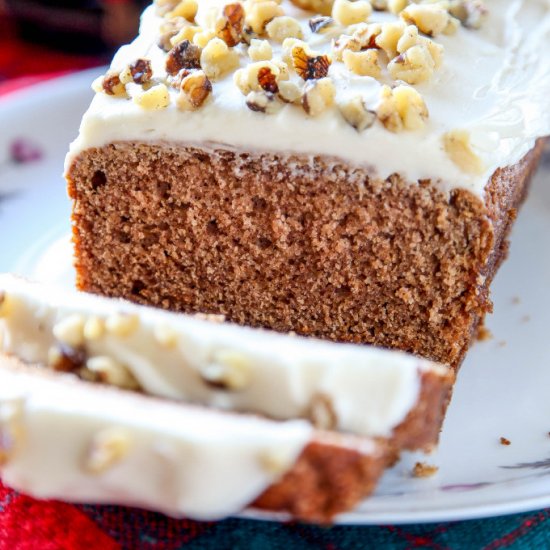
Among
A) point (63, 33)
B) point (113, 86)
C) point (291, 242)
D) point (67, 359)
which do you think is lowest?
point (63, 33)

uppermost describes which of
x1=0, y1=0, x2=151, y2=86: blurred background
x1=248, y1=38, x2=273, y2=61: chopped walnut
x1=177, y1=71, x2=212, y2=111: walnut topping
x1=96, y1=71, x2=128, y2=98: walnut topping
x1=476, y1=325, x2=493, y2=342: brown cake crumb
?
x1=248, y1=38, x2=273, y2=61: chopped walnut

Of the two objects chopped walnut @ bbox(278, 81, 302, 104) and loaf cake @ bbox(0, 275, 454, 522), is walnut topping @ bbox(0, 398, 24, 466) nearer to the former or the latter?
loaf cake @ bbox(0, 275, 454, 522)

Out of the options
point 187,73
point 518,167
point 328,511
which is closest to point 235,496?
point 328,511

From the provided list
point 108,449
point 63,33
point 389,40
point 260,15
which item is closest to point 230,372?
point 108,449

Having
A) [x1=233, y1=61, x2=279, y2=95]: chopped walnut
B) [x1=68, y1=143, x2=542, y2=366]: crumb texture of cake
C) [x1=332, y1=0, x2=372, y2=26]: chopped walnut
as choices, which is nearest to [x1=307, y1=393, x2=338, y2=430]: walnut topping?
[x1=68, y1=143, x2=542, y2=366]: crumb texture of cake

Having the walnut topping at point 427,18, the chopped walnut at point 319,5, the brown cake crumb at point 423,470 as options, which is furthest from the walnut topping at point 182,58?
the brown cake crumb at point 423,470

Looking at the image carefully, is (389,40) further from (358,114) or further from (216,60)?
(216,60)

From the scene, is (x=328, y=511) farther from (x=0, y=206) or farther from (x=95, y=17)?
(x=95, y=17)
